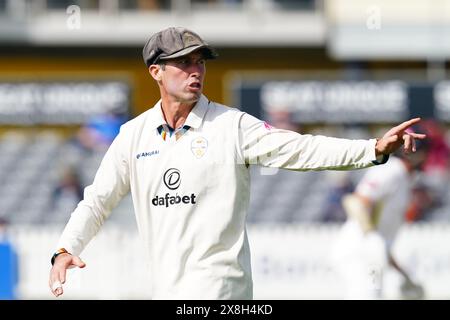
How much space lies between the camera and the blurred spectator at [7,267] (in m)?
18.4

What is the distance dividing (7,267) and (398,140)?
13.2 meters

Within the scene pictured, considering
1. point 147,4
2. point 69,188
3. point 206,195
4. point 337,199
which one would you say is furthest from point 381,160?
point 147,4

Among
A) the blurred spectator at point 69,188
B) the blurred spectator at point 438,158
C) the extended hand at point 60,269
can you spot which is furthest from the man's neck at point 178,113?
the blurred spectator at point 438,158

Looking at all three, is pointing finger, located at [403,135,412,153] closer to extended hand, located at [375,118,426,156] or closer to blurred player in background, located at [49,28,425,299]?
extended hand, located at [375,118,426,156]

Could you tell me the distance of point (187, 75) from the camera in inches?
255

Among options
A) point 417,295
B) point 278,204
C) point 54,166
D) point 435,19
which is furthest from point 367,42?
point 417,295

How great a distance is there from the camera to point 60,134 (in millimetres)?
28234

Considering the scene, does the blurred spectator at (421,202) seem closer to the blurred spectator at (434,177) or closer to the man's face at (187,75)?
the blurred spectator at (434,177)

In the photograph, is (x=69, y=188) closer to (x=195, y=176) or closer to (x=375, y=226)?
(x=375, y=226)

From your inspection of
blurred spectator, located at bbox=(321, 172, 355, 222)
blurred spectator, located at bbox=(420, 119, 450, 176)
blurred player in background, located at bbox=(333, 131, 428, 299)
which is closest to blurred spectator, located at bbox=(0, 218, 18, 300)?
blurred spectator, located at bbox=(321, 172, 355, 222)

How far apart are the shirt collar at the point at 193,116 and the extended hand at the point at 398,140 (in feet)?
3.07

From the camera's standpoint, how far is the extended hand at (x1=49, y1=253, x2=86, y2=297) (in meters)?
6.34

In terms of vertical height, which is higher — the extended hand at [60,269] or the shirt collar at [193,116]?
the shirt collar at [193,116]

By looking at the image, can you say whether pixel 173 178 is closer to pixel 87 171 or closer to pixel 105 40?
pixel 87 171
